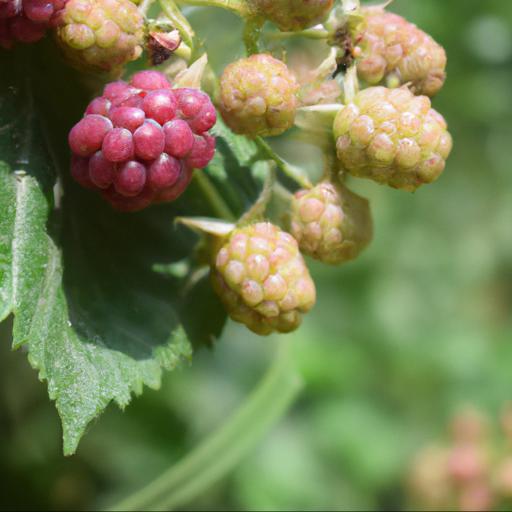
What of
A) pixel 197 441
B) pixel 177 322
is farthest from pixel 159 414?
pixel 177 322

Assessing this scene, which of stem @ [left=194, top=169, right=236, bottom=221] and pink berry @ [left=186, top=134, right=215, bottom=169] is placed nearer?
pink berry @ [left=186, top=134, right=215, bottom=169]

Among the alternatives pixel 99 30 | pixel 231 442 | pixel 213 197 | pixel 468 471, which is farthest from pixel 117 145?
pixel 468 471

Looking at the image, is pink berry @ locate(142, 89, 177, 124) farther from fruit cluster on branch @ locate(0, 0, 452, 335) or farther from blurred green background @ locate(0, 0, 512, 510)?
blurred green background @ locate(0, 0, 512, 510)

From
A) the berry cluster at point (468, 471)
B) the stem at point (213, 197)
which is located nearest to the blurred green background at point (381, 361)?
the berry cluster at point (468, 471)

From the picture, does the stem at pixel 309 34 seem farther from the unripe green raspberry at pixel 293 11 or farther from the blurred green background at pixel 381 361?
the blurred green background at pixel 381 361

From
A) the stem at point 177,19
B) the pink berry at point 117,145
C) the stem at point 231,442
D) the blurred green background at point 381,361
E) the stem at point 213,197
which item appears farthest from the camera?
the blurred green background at point 381,361

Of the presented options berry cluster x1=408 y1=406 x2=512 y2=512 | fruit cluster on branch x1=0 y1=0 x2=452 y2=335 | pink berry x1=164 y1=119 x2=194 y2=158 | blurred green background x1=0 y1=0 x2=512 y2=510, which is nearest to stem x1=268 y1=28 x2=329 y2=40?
fruit cluster on branch x1=0 y1=0 x2=452 y2=335
